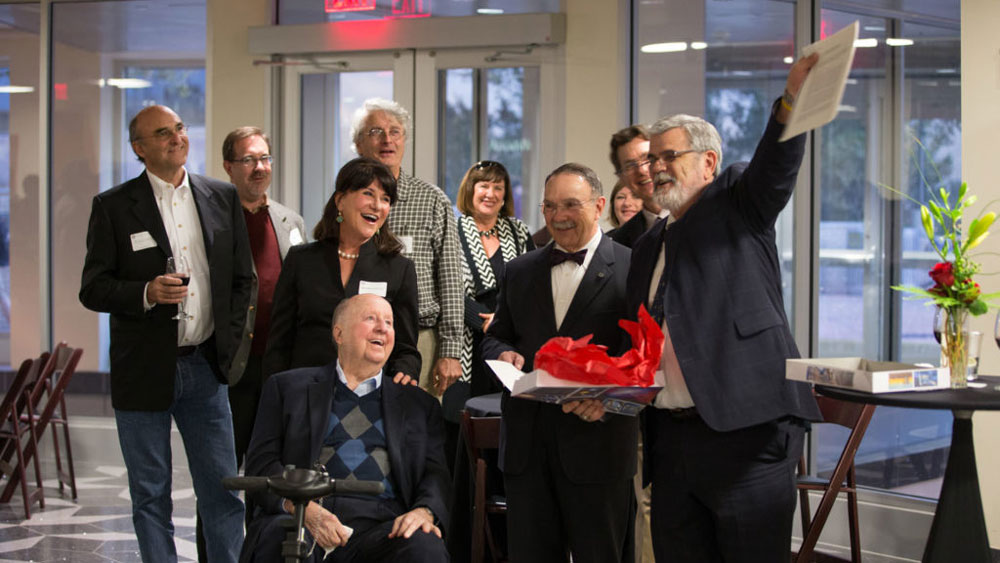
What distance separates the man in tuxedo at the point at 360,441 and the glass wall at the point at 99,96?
5.14 m

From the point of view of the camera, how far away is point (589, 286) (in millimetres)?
3326

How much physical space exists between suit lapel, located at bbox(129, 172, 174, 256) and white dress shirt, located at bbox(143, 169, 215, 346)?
0.09 feet

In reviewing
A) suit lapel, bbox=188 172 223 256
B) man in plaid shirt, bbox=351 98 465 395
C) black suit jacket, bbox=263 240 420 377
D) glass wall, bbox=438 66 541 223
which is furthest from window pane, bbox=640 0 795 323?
suit lapel, bbox=188 172 223 256

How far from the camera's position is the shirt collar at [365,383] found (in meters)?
3.42

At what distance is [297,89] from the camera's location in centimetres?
745

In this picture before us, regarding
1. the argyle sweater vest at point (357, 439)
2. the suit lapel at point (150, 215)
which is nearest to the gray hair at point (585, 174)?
the argyle sweater vest at point (357, 439)

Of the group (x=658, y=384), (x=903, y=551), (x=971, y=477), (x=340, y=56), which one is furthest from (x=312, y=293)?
(x=340, y=56)

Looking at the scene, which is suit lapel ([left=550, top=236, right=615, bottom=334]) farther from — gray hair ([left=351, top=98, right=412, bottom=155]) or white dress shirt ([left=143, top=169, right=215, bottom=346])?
gray hair ([left=351, top=98, right=412, bottom=155])

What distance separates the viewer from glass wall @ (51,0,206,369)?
8016 millimetres

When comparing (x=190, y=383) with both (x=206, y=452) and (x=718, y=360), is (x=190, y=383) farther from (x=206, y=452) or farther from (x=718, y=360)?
(x=718, y=360)

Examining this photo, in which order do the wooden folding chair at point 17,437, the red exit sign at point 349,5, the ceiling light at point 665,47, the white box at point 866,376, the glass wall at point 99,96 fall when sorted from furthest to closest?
the glass wall at point 99,96, the red exit sign at point 349,5, the ceiling light at point 665,47, the wooden folding chair at point 17,437, the white box at point 866,376

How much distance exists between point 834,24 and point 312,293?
3568 millimetres

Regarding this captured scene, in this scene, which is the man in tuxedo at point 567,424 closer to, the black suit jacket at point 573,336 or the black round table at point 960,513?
the black suit jacket at point 573,336

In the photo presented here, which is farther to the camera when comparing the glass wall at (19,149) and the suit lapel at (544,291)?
the glass wall at (19,149)
